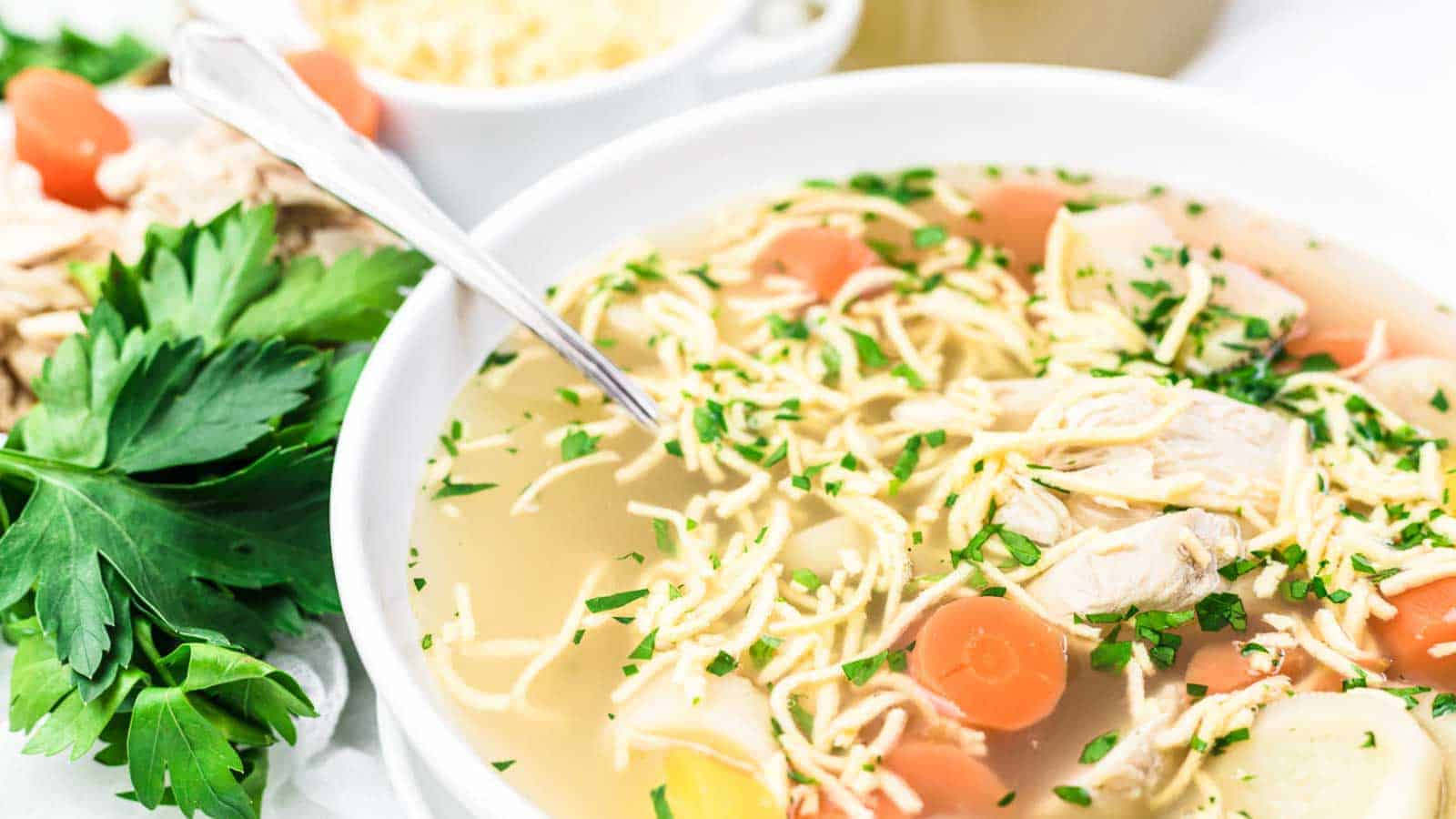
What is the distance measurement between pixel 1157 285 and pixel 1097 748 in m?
0.83

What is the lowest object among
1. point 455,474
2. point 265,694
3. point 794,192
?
point 265,694

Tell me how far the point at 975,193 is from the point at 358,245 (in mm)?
1099

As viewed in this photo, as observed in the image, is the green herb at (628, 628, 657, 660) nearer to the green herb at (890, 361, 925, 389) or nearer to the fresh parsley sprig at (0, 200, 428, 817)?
the fresh parsley sprig at (0, 200, 428, 817)

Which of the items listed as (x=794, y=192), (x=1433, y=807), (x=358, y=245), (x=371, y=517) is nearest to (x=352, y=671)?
(x=371, y=517)

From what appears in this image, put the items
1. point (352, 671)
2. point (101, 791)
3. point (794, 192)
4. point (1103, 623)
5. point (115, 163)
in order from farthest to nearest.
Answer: point (115, 163) < point (794, 192) < point (352, 671) < point (101, 791) < point (1103, 623)

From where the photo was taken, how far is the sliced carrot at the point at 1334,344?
2.01 meters

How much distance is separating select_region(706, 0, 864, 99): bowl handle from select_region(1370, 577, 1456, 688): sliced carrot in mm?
1731

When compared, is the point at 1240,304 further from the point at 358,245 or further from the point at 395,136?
the point at 395,136

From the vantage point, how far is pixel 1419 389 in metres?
1.92

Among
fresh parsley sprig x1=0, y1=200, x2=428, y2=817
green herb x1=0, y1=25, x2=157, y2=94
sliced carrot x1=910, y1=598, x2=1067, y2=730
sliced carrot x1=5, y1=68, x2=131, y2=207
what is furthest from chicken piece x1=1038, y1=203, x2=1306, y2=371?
green herb x1=0, y1=25, x2=157, y2=94

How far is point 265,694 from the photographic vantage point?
5.69 ft

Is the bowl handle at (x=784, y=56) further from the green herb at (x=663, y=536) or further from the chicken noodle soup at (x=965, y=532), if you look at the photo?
the green herb at (x=663, y=536)

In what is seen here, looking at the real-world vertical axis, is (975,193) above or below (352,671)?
above

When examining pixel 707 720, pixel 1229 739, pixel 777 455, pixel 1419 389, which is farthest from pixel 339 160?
pixel 1419 389
